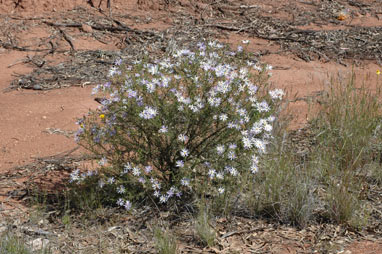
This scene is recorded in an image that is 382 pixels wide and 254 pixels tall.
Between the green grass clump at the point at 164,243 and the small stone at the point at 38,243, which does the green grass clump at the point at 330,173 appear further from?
the small stone at the point at 38,243

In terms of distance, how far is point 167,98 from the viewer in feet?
12.5

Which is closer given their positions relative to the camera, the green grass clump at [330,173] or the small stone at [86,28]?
the green grass clump at [330,173]

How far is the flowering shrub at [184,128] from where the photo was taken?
11.8ft

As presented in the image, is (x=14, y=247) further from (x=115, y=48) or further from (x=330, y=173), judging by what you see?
(x=115, y=48)

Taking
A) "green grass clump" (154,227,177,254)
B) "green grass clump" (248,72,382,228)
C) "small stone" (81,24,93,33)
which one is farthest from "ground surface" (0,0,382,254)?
"green grass clump" (154,227,177,254)

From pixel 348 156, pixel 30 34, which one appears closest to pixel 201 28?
pixel 30 34

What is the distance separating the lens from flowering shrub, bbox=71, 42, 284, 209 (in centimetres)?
358

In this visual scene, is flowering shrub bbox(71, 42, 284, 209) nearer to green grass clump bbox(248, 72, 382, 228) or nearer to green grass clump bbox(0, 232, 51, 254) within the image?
green grass clump bbox(248, 72, 382, 228)

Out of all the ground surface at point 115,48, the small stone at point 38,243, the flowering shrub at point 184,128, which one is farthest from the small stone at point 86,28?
the small stone at point 38,243

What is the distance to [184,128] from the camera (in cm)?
370

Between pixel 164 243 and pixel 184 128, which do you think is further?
pixel 184 128

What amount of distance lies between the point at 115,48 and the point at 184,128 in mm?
4151

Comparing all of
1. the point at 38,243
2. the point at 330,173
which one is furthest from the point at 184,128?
the point at 38,243

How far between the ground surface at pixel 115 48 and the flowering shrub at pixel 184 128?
0.54m
